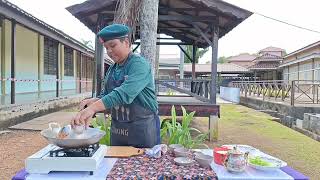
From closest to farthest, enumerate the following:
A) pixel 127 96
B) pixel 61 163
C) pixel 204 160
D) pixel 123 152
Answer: pixel 61 163 < pixel 204 160 < pixel 127 96 < pixel 123 152

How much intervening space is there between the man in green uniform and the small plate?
1.59 feet

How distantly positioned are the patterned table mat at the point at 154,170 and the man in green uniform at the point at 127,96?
368mm

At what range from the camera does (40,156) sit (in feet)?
6.54

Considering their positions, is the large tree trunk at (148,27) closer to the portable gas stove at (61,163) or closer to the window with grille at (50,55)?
the portable gas stove at (61,163)

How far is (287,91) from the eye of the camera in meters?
17.6

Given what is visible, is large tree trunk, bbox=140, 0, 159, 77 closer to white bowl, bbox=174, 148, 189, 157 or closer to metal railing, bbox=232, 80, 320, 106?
white bowl, bbox=174, 148, 189, 157

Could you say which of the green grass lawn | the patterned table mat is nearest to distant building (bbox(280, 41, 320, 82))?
the green grass lawn

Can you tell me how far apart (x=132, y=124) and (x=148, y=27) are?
3.67 meters

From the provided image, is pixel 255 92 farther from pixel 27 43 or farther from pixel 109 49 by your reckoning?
pixel 109 49

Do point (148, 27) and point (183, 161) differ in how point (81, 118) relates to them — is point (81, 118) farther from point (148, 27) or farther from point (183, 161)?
point (148, 27)

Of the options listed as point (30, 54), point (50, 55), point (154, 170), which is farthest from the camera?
point (50, 55)

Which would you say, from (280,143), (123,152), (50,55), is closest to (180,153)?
(123,152)

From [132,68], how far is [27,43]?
453 inches

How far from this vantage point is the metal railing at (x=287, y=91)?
1527 centimetres
